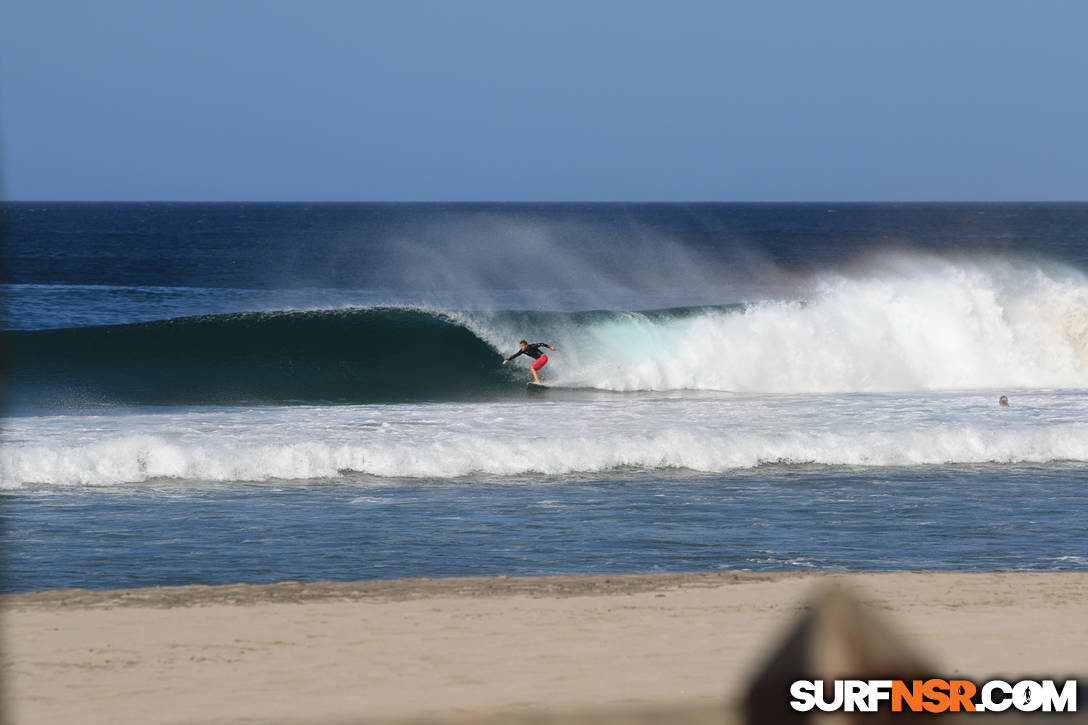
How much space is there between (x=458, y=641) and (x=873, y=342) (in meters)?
17.7

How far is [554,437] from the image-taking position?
1500 centimetres

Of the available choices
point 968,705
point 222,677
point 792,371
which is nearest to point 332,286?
point 792,371

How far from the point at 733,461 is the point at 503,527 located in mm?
4267

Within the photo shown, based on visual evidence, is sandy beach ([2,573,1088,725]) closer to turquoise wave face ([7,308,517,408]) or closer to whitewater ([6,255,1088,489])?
whitewater ([6,255,1088,489])

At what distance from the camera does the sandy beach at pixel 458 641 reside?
6.09 metres

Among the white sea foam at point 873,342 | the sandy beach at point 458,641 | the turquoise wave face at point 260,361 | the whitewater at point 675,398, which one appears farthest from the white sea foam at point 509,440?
the sandy beach at point 458,641

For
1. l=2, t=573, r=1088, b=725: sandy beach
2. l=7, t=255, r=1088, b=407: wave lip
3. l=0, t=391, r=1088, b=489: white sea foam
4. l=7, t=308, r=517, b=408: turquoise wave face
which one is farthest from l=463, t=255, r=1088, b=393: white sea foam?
l=2, t=573, r=1088, b=725: sandy beach

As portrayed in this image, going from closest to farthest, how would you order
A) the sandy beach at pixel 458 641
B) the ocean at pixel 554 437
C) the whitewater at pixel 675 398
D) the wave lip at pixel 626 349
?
the sandy beach at pixel 458 641
the ocean at pixel 554 437
the whitewater at pixel 675 398
the wave lip at pixel 626 349

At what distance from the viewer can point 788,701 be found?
108 centimetres

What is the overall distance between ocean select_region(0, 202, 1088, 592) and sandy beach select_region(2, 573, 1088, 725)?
0.95 m

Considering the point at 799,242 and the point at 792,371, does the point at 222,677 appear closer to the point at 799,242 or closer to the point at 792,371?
the point at 792,371

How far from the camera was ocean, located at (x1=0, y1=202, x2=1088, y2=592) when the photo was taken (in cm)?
1018

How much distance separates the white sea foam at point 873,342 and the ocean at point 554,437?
0.20 ft

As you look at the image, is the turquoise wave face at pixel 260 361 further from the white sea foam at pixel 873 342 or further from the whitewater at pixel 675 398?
the white sea foam at pixel 873 342
